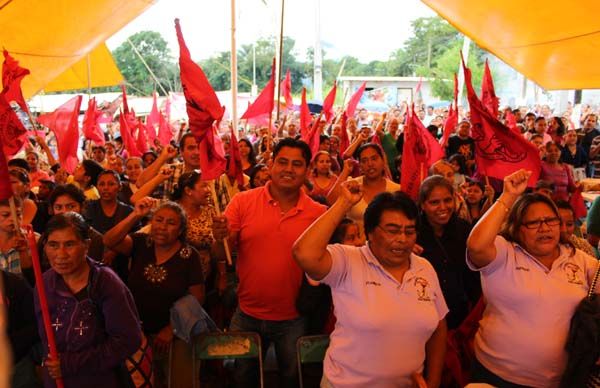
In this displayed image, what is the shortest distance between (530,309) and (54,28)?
619cm

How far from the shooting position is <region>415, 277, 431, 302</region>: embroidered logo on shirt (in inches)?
102

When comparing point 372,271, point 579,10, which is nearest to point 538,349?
point 372,271

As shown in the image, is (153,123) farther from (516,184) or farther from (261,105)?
(516,184)

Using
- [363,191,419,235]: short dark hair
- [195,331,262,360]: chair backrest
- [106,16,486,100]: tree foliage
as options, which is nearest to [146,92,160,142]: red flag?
[195,331,262,360]: chair backrest

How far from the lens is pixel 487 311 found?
9.69ft

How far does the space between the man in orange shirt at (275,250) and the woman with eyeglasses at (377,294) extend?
67 cm

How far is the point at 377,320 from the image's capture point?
8.14ft

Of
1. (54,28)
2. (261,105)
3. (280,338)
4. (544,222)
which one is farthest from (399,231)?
(54,28)

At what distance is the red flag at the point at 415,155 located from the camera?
501cm

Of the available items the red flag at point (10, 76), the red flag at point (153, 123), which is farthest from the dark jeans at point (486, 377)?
the red flag at point (153, 123)

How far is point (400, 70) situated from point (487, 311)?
47.0m

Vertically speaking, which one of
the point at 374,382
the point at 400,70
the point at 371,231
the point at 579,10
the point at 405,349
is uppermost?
the point at 400,70

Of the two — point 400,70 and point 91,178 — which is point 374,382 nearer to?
point 91,178

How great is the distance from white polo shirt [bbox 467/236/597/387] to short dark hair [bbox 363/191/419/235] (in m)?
0.46
